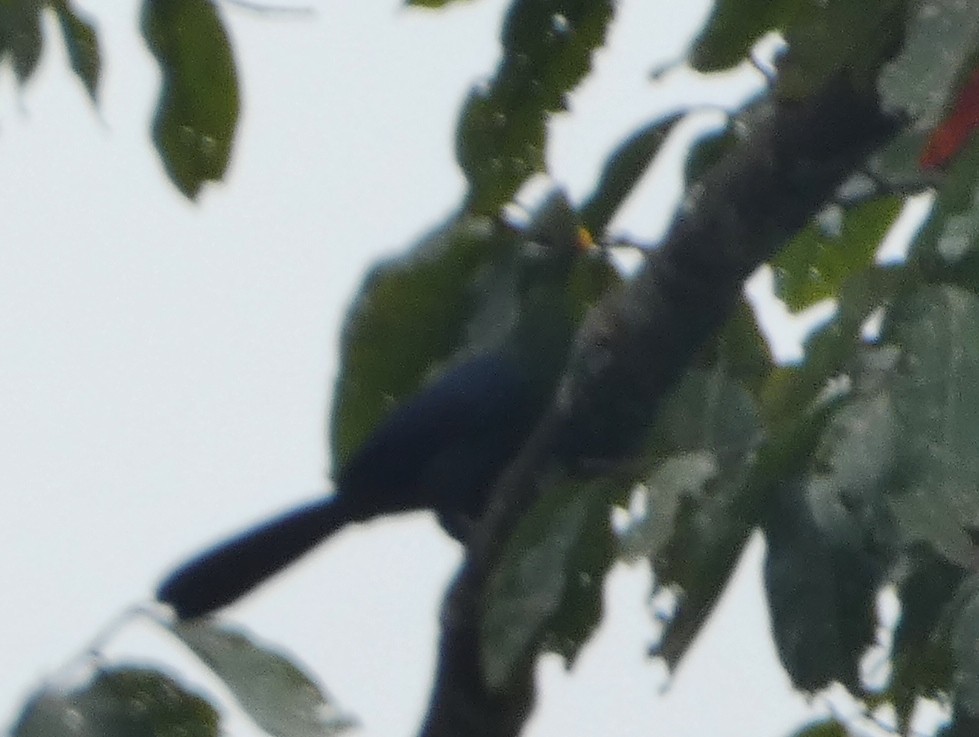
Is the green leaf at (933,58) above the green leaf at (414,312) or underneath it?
A: above

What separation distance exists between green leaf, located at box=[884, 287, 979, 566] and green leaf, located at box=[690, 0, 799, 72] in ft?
2.02

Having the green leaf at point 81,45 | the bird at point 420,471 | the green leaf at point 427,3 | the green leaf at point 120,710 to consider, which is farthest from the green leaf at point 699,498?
the bird at point 420,471

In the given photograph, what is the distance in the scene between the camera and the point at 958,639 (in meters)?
1.32

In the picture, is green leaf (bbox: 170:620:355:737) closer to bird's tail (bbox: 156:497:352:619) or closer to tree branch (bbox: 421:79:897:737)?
tree branch (bbox: 421:79:897:737)

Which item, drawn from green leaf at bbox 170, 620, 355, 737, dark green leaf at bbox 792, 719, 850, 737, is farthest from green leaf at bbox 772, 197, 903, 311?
green leaf at bbox 170, 620, 355, 737

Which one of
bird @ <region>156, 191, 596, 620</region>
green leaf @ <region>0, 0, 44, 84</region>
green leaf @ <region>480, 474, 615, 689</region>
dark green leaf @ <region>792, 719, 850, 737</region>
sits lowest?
bird @ <region>156, 191, 596, 620</region>

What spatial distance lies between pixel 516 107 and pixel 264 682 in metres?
1.31

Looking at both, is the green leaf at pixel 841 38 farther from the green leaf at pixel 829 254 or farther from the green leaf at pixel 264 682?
the green leaf at pixel 829 254

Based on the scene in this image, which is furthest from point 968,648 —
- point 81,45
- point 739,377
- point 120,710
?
point 81,45

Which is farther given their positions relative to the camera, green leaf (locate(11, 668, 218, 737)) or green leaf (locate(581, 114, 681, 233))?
green leaf (locate(581, 114, 681, 233))

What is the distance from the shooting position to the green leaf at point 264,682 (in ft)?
4.03

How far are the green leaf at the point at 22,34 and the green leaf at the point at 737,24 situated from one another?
0.76m

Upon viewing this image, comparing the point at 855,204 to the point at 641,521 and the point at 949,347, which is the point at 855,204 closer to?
the point at 641,521

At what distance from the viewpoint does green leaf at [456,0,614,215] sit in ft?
7.47
